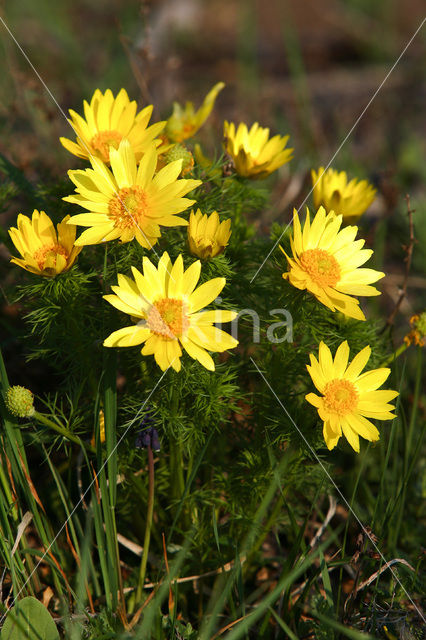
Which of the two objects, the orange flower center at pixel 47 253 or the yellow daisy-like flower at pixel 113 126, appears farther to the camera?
the yellow daisy-like flower at pixel 113 126

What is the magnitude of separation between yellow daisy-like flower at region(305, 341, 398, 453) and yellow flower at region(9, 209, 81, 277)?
581mm

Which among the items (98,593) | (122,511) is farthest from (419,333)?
(98,593)

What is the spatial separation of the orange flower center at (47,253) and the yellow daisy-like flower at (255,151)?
20.3 inches

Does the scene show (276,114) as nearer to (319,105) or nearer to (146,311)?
(319,105)

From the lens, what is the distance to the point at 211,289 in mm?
1234

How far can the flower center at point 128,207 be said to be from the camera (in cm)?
129

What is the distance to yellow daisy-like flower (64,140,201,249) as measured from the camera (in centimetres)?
127

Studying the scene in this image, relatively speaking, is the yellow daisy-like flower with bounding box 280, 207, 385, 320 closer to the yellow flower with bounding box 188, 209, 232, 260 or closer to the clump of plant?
the clump of plant

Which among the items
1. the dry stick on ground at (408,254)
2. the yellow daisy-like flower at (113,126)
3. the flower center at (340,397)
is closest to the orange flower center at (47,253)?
the yellow daisy-like flower at (113,126)

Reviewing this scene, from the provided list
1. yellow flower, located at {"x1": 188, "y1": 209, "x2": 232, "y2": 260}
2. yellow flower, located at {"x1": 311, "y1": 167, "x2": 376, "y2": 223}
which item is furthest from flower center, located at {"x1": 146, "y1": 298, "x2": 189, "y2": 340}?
yellow flower, located at {"x1": 311, "y1": 167, "x2": 376, "y2": 223}

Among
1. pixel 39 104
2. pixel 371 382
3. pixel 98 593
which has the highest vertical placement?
pixel 39 104

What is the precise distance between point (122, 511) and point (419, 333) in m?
0.89

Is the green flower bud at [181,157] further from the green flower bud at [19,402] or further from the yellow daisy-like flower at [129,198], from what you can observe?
the green flower bud at [19,402]

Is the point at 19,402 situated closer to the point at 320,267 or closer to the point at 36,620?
the point at 36,620
